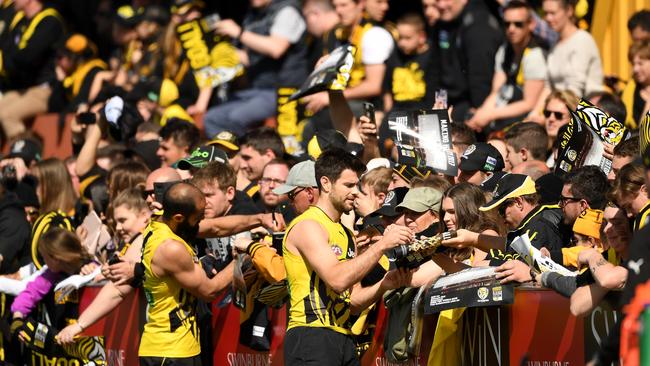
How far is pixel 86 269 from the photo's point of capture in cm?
1084

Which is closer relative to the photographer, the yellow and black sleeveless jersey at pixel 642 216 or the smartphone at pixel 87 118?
the yellow and black sleeveless jersey at pixel 642 216

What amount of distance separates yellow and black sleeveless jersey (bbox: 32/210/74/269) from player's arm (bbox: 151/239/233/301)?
2696 millimetres

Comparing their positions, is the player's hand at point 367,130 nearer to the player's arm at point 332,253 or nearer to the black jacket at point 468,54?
the player's arm at point 332,253

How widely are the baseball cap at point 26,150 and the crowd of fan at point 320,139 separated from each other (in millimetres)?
34

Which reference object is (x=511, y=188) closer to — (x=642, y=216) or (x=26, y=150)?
(x=642, y=216)

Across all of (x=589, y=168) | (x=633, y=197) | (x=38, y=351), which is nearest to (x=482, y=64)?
(x=589, y=168)

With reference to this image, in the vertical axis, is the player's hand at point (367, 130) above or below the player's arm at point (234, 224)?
above

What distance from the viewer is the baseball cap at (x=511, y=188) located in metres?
8.34

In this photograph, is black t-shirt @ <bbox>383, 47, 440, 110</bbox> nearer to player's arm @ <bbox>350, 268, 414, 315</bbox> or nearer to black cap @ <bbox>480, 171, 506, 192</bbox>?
black cap @ <bbox>480, 171, 506, 192</bbox>

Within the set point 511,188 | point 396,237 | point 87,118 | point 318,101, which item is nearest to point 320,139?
point 318,101

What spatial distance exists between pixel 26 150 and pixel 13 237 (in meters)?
1.90

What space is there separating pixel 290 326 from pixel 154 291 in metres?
1.35

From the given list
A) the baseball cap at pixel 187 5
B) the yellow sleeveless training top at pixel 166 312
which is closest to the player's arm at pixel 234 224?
the yellow sleeveless training top at pixel 166 312

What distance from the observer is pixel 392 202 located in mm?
8938
